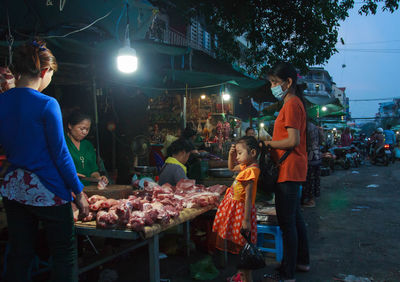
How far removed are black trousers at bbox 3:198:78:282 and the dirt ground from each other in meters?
1.52

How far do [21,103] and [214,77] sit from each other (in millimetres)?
4437

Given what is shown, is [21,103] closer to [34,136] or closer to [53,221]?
[34,136]

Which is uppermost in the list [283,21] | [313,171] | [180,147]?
[283,21]

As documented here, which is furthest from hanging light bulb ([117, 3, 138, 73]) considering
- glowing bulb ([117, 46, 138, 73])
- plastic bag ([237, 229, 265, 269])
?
plastic bag ([237, 229, 265, 269])

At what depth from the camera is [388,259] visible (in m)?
4.50

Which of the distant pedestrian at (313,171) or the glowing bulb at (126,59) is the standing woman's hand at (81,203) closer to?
the glowing bulb at (126,59)

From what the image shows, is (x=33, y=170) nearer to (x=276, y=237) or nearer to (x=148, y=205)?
(x=148, y=205)

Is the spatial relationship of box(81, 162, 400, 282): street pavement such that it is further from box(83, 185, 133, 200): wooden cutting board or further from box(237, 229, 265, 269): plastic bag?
box(83, 185, 133, 200): wooden cutting board

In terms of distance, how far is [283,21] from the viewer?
11031 mm

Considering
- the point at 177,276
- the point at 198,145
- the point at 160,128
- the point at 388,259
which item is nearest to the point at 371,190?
the point at 198,145

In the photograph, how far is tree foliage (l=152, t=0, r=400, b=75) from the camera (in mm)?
10391

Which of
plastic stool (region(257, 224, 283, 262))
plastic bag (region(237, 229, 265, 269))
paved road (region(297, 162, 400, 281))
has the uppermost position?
plastic bag (region(237, 229, 265, 269))

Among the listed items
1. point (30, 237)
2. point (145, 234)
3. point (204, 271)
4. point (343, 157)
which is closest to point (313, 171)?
point (204, 271)

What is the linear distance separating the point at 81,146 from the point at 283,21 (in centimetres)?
895
